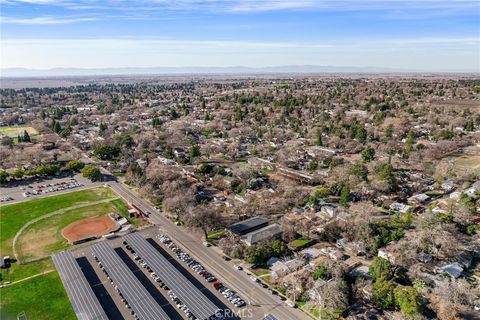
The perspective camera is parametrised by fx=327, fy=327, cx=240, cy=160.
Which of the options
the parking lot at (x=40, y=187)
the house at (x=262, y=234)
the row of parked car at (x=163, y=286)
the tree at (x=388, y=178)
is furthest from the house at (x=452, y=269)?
the parking lot at (x=40, y=187)

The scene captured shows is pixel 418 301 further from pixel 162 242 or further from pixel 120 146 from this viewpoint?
pixel 120 146

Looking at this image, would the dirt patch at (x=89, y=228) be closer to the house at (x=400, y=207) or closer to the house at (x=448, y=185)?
the house at (x=400, y=207)

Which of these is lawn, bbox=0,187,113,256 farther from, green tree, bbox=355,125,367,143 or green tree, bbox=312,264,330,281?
green tree, bbox=355,125,367,143

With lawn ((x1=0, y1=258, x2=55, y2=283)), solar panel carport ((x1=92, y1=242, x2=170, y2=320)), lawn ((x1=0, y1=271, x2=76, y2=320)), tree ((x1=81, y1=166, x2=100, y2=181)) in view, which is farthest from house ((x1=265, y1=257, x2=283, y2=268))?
tree ((x1=81, y1=166, x2=100, y2=181))

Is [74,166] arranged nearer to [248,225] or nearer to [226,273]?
[248,225]

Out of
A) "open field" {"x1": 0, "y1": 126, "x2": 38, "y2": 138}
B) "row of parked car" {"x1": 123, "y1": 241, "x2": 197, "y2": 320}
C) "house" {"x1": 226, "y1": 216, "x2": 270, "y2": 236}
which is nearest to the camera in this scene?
"row of parked car" {"x1": 123, "y1": 241, "x2": 197, "y2": 320}

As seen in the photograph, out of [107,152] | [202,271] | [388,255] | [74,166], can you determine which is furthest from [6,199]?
[388,255]

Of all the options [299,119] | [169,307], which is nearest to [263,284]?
[169,307]
